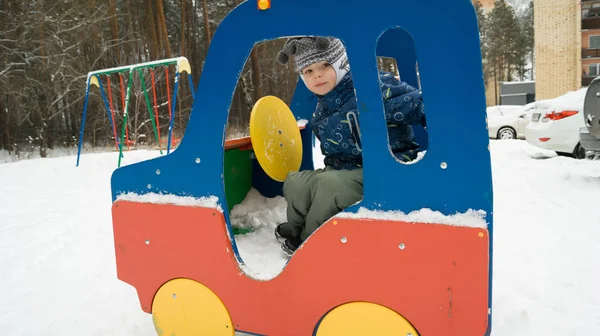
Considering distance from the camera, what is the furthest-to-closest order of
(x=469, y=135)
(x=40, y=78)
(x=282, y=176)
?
1. (x=40, y=78)
2. (x=282, y=176)
3. (x=469, y=135)

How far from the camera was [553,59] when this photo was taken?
1060 inches

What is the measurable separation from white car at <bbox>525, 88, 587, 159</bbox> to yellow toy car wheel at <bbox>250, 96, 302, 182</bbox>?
19.0ft

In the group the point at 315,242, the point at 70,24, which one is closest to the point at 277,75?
the point at 70,24

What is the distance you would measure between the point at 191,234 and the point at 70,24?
54.8ft

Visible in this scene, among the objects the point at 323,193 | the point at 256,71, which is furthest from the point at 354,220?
the point at 256,71

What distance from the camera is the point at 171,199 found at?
1.58 meters

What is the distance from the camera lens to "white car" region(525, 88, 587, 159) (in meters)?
6.16

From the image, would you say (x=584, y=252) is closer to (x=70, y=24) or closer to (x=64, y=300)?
(x=64, y=300)

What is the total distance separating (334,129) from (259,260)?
77 centimetres

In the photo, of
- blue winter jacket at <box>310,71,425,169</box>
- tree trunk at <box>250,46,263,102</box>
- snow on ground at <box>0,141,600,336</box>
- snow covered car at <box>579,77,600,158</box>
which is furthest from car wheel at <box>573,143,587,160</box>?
tree trunk at <box>250,46,263,102</box>

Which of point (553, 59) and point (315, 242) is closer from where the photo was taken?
point (315, 242)

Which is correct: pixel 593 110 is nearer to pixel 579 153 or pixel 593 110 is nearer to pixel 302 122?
pixel 579 153

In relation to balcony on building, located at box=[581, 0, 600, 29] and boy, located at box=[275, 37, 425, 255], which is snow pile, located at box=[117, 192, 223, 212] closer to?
boy, located at box=[275, 37, 425, 255]

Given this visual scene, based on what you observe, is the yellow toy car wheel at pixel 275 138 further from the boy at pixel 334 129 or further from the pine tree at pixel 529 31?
the pine tree at pixel 529 31
